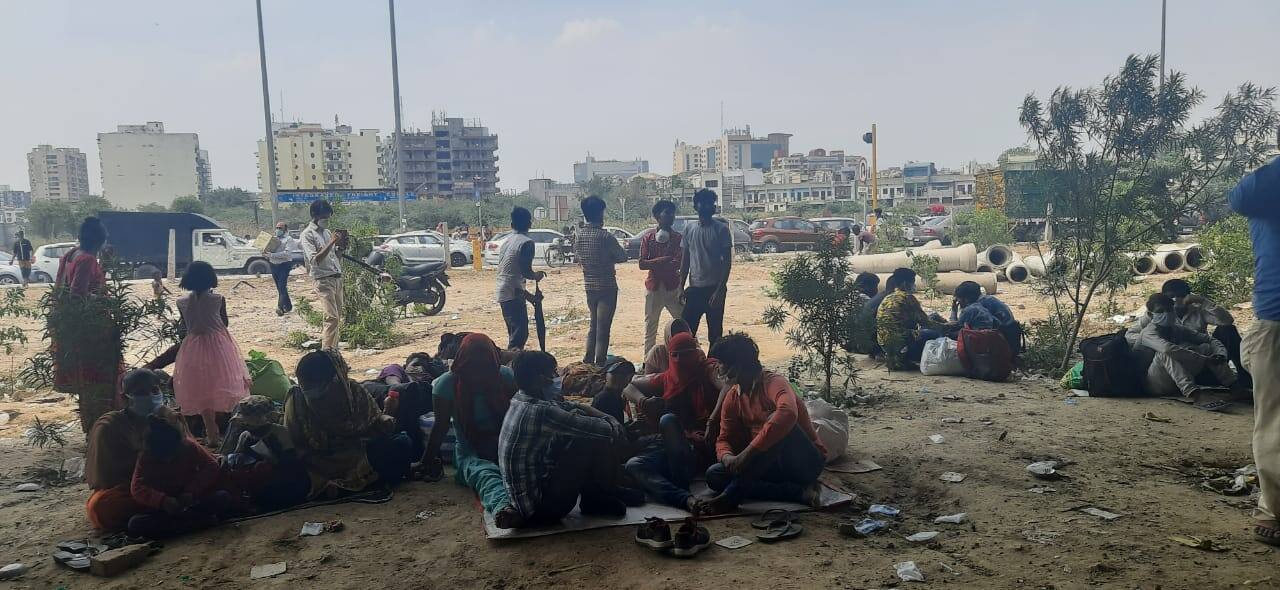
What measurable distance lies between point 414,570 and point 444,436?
1308mm

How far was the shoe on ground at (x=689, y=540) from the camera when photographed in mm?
3905

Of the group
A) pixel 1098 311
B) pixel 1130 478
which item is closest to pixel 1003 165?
pixel 1098 311

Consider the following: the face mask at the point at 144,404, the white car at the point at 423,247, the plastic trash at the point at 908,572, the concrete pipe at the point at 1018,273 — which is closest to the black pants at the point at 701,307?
the plastic trash at the point at 908,572

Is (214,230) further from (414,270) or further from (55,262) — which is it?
(414,270)

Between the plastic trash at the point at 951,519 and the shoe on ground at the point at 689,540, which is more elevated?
the shoe on ground at the point at 689,540

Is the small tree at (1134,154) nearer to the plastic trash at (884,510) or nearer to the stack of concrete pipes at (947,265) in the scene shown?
the plastic trash at (884,510)

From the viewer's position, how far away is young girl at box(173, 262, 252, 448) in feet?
18.8

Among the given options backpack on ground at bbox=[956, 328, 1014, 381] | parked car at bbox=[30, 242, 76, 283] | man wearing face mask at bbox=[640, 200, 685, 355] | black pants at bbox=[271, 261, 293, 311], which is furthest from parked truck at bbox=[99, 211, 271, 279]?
backpack on ground at bbox=[956, 328, 1014, 381]

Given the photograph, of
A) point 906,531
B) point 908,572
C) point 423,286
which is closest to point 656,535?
point 908,572

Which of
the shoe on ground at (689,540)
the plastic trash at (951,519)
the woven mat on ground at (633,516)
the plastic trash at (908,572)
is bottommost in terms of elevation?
the plastic trash at (951,519)

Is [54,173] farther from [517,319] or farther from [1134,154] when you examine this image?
[1134,154]

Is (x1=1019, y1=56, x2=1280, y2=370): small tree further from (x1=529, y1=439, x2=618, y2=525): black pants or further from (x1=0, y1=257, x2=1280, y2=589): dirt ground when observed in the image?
(x1=529, y1=439, x2=618, y2=525): black pants

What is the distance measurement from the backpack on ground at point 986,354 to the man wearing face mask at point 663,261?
8.39 ft

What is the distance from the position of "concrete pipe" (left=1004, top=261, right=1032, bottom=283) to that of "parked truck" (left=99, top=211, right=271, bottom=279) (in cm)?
1718
